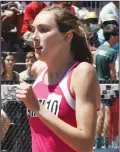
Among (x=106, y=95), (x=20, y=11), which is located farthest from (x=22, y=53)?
(x=106, y=95)

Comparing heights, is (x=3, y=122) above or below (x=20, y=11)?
below

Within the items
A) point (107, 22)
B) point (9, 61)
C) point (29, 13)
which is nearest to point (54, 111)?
point (9, 61)

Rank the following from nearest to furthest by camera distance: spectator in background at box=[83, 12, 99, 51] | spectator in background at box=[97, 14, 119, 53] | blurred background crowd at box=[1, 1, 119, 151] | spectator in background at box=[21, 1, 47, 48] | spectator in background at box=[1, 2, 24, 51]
A: blurred background crowd at box=[1, 1, 119, 151]
spectator in background at box=[83, 12, 99, 51]
spectator in background at box=[97, 14, 119, 53]
spectator in background at box=[21, 1, 47, 48]
spectator in background at box=[1, 2, 24, 51]

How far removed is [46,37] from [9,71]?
4766 millimetres

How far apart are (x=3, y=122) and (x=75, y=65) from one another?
3.36 meters

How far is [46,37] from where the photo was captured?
83.3 inches

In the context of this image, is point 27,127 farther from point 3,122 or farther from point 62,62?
point 62,62

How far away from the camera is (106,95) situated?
5.92m

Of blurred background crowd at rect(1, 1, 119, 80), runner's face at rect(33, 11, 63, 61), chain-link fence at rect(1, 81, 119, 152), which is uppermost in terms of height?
runner's face at rect(33, 11, 63, 61)

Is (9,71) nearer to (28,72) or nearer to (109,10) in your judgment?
(28,72)

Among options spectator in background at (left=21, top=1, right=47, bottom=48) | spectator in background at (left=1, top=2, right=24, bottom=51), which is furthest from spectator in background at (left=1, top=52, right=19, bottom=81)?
spectator in background at (left=1, top=2, right=24, bottom=51)

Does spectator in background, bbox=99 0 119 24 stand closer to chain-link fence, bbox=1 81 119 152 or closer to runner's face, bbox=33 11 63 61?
chain-link fence, bbox=1 81 119 152

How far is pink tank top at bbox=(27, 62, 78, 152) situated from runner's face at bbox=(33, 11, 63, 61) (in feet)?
0.40

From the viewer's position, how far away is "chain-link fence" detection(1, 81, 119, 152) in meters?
5.68
